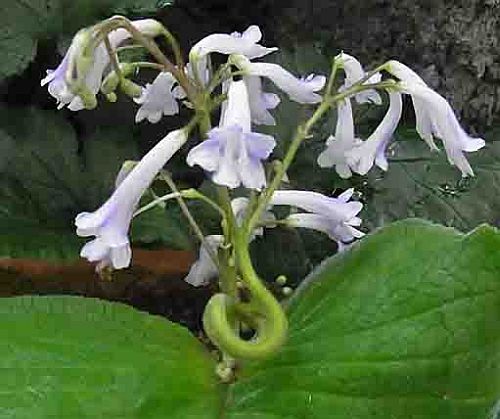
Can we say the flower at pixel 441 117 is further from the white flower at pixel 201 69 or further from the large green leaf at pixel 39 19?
the large green leaf at pixel 39 19

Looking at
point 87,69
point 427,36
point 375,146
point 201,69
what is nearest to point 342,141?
point 375,146

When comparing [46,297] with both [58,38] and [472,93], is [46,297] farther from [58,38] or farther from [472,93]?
[472,93]

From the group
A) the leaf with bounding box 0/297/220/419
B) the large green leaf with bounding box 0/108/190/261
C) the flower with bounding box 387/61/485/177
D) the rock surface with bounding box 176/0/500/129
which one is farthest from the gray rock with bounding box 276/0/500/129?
the leaf with bounding box 0/297/220/419

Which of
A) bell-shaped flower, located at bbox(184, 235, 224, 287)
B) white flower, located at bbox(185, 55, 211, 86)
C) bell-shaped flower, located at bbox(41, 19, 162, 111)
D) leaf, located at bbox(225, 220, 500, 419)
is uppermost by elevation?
bell-shaped flower, located at bbox(41, 19, 162, 111)

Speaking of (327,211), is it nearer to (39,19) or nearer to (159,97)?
(159,97)

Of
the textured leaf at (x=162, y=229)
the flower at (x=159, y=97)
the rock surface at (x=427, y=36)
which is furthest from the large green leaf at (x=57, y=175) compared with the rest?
the rock surface at (x=427, y=36)

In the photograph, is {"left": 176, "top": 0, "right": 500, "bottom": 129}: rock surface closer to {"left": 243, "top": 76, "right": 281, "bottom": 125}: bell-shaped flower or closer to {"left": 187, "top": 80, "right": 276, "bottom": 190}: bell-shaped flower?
{"left": 243, "top": 76, "right": 281, "bottom": 125}: bell-shaped flower

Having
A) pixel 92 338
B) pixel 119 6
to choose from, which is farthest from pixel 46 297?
pixel 119 6
